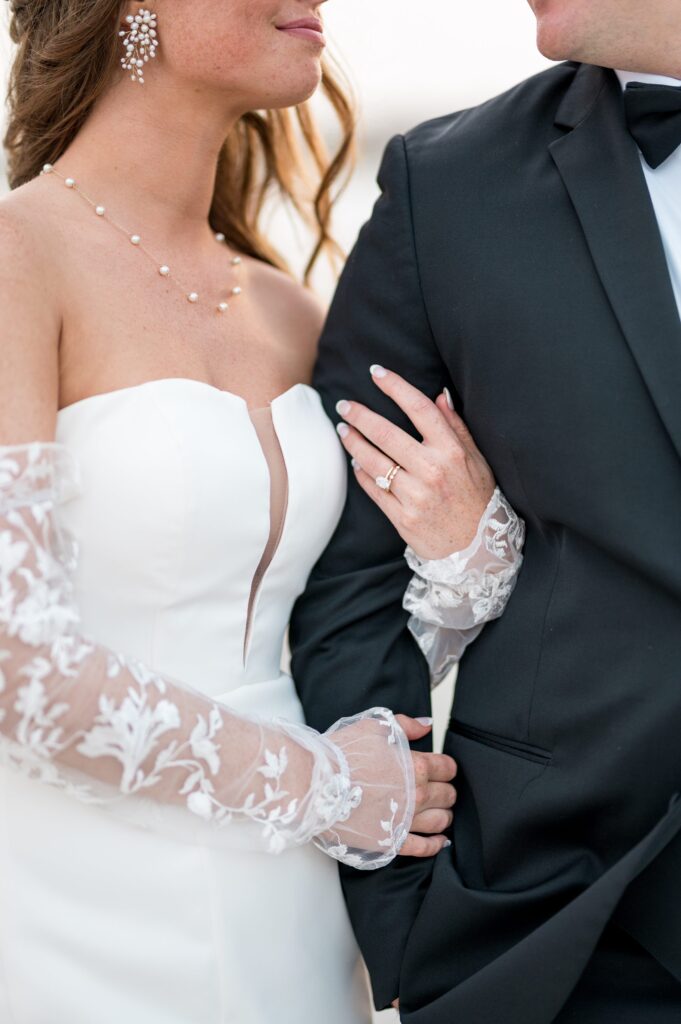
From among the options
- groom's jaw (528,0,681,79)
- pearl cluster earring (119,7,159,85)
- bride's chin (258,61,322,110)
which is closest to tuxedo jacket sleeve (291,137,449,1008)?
bride's chin (258,61,322,110)

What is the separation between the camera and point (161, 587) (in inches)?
72.6

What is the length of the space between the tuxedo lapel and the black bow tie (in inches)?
0.8

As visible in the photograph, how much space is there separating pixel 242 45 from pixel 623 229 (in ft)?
2.45

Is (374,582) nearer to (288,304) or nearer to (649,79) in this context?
(288,304)

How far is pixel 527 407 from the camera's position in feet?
6.01

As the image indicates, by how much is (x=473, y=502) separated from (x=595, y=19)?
0.80 meters

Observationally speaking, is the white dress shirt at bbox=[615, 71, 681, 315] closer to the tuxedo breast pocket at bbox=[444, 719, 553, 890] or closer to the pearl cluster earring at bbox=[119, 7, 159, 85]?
the tuxedo breast pocket at bbox=[444, 719, 553, 890]

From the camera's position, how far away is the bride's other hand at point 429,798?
1.94m

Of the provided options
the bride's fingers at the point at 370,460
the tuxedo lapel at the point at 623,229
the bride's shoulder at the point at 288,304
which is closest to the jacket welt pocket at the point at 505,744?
the bride's fingers at the point at 370,460

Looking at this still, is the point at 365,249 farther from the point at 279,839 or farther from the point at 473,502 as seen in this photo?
the point at 279,839

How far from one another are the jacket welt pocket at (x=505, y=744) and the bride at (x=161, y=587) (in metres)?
0.07

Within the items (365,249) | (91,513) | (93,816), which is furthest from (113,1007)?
(365,249)

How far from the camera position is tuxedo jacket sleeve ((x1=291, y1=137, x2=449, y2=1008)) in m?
1.95

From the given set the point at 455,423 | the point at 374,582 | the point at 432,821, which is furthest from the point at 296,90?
the point at 432,821
